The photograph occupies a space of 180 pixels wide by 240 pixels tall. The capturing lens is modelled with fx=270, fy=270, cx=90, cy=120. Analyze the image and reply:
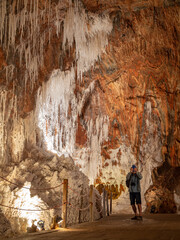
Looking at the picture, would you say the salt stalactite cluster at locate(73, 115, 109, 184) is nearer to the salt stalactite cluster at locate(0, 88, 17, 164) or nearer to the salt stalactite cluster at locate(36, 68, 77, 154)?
the salt stalactite cluster at locate(36, 68, 77, 154)

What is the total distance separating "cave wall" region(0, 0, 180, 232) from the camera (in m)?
9.06

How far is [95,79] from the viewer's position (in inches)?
527

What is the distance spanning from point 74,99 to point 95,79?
6.67ft

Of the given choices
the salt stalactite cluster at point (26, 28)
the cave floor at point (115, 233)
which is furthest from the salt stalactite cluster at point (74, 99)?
the cave floor at point (115, 233)

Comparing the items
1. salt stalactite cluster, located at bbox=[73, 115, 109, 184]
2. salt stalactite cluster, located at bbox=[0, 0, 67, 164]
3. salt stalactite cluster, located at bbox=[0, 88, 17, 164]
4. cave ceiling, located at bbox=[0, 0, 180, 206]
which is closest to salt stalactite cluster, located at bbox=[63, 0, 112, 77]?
cave ceiling, located at bbox=[0, 0, 180, 206]

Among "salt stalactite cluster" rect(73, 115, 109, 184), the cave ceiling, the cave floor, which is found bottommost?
the cave floor

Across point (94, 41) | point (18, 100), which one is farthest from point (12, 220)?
point (94, 41)

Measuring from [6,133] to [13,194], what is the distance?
13.8 ft

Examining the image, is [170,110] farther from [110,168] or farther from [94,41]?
[110,168]

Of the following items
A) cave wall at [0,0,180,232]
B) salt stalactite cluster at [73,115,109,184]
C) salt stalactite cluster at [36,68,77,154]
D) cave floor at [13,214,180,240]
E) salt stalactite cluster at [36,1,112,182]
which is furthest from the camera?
salt stalactite cluster at [73,115,109,184]

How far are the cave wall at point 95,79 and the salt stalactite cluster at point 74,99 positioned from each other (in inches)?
1.7

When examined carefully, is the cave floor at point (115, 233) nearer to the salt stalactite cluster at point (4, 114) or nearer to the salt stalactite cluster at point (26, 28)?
the salt stalactite cluster at point (26, 28)

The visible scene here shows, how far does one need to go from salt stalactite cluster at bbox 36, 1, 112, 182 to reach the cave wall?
0.14 feet

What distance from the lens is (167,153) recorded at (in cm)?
1276
